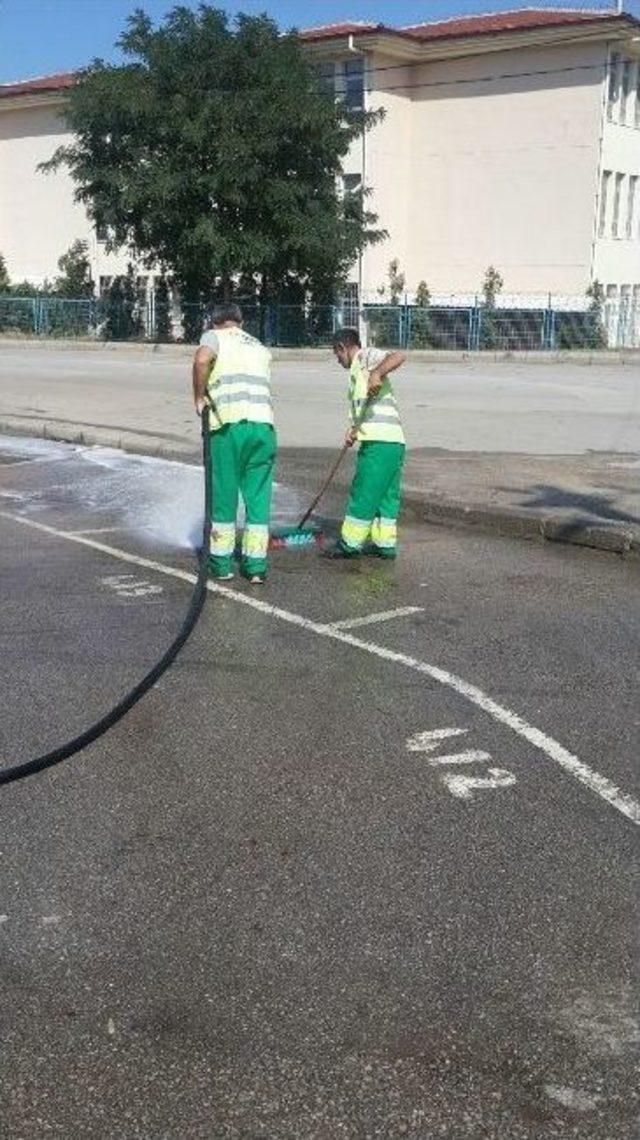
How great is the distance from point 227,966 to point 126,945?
308mm

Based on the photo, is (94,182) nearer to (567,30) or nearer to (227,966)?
(567,30)

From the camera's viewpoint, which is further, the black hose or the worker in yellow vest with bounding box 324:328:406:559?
the worker in yellow vest with bounding box 324:328:406:559

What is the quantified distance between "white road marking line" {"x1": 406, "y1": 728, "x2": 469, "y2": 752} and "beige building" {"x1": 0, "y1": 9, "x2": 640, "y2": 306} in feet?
123

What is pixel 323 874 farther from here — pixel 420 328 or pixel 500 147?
pixel 500 147

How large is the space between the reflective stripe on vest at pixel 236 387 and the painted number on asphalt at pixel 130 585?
3.46 feet

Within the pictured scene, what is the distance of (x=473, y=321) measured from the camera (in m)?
36.7

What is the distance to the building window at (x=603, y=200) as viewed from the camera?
1612 inches

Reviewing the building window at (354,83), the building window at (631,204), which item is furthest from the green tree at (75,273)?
the building window at (631,204)

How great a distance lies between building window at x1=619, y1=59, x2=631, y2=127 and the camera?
41250 mm

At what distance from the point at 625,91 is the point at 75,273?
19.7 m

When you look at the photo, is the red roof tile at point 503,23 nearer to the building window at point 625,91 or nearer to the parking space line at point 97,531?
the building window at point 625,91

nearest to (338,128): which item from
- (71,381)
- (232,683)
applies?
(71,381)

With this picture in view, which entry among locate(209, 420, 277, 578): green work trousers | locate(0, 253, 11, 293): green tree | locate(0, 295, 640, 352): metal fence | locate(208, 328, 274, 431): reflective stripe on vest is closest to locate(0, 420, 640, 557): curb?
locate(209, 420, 277, 578): green work trousers

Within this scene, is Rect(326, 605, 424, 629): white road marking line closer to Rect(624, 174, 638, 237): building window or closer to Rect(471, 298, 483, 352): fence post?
Rect(471, 298, 483, 352): fence post
